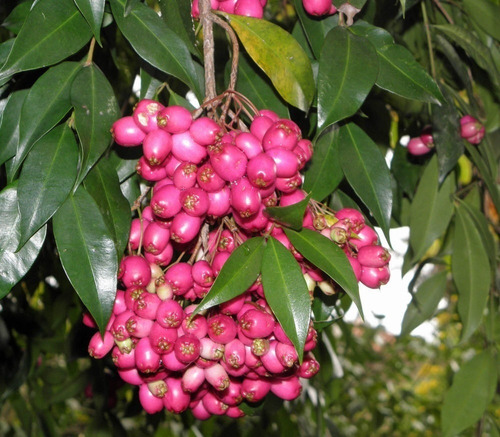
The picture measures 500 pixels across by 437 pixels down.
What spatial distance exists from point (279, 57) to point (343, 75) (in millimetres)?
76

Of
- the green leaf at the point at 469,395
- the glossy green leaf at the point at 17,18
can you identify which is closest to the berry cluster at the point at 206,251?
the glossy green leaf at the point at 17,18

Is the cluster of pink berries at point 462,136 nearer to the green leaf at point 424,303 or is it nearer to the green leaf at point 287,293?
the green leaf at point 424,303

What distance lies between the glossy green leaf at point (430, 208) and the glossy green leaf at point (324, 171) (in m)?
0.26

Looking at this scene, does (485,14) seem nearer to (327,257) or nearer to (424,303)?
(424,303)

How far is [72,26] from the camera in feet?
2.32

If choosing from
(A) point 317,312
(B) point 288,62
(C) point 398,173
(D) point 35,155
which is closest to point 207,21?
(B) point 288,62

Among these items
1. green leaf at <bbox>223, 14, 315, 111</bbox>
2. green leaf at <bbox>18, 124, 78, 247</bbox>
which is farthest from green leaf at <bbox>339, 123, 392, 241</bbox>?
green leaf at <bbox>18, 124, 78, 247</bbox>

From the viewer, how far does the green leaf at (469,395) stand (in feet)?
3.77

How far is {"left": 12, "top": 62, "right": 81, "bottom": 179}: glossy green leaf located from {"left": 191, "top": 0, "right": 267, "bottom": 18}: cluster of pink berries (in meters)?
0.16

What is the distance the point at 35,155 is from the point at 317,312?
36 cm

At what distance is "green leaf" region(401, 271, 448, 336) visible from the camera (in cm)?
118

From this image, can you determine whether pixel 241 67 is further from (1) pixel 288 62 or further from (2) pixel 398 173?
(2) pixel 398 173

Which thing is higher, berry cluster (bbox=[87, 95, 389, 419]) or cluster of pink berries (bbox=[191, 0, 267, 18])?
cluster of pink berries (bbox=[191, 0, 267, 18])

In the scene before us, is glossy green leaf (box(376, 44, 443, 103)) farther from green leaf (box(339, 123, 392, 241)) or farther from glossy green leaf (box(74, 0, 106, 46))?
glossy green leaf (box(74, 0, 106, 46))
